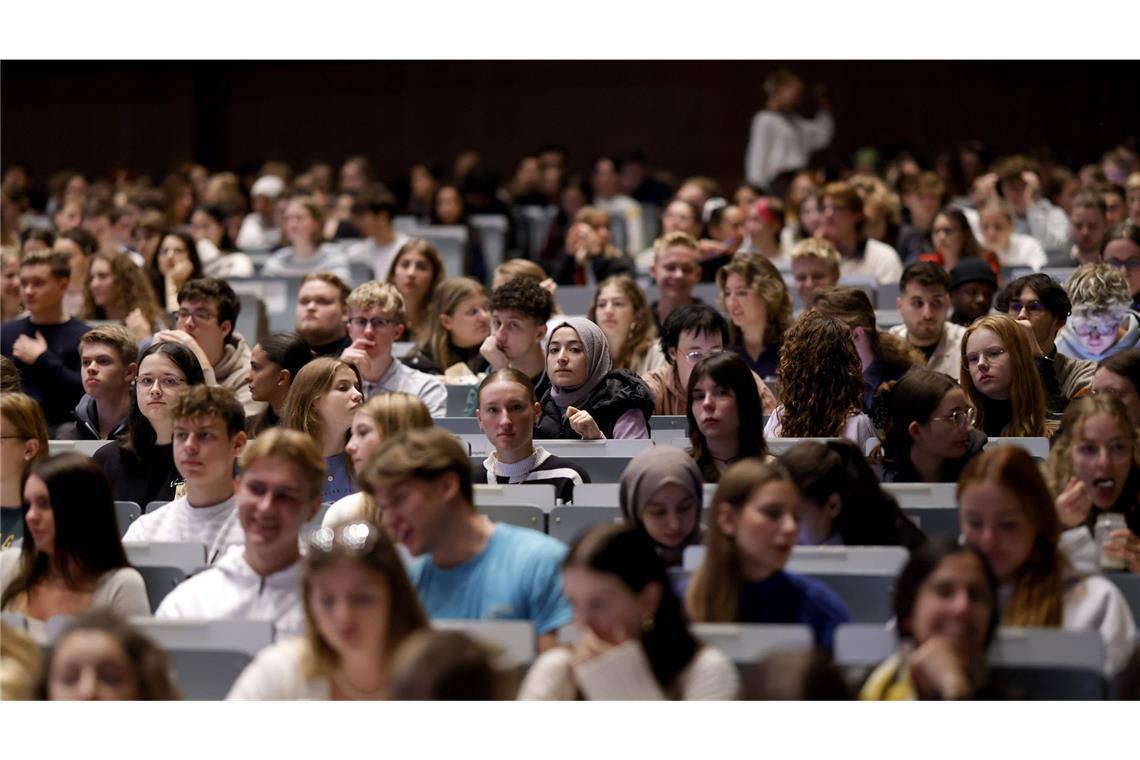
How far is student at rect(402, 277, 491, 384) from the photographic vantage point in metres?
5.93

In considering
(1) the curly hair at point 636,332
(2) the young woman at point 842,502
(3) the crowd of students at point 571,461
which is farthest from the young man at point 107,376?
(2) the young woman at point 842,502

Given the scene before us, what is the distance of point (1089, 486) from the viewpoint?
360 centimetres

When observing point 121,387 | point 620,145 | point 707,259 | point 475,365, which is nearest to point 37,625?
point 121,387

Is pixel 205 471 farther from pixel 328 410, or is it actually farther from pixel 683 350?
pixel 683 350

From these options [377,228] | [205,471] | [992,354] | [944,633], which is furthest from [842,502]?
[377,228]

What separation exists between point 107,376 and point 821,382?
2.24 m

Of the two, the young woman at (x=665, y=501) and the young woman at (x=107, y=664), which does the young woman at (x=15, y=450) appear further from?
the young woman at (x=665, y=501)

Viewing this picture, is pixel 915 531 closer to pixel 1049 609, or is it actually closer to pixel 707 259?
pixel 1049 609

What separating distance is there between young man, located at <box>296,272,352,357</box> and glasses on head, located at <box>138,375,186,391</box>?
52.1 inches

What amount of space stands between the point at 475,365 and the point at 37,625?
284 cm

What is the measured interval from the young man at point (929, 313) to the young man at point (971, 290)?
35cm

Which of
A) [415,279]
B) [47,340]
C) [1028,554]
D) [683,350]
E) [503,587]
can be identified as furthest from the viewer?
[415,279]

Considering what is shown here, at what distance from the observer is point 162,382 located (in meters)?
4.52

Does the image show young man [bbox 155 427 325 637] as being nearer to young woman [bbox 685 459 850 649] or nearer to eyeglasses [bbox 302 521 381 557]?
eyeglasses [bbox 302 521 381 557]
